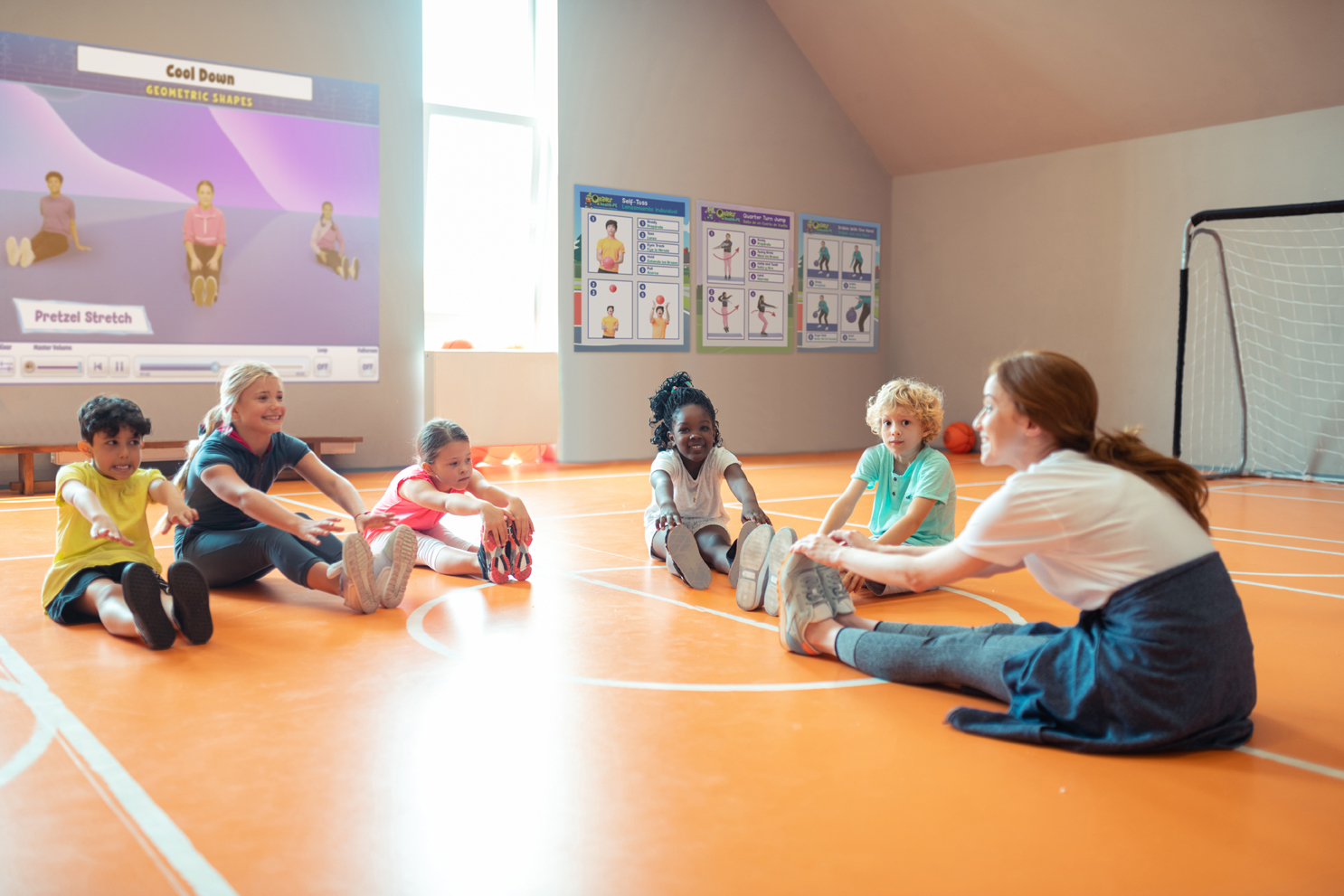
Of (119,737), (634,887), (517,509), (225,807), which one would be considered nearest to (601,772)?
(634,887)

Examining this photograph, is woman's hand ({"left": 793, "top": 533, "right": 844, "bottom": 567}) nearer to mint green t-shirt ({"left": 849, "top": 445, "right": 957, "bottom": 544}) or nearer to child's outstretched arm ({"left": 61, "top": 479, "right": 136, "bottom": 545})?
mint green t-shirt ({"left": 849, "top": 445, "right": 957, "bottom": 544})

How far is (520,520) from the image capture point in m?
3.35

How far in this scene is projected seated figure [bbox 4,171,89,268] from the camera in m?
5.86

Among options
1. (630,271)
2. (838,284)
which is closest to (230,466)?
(630,271)

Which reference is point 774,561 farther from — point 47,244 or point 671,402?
point 47,244

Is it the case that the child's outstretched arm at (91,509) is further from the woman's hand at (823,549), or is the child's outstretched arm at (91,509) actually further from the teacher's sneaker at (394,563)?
the woman's hand at (823,549)

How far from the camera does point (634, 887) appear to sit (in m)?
1.41

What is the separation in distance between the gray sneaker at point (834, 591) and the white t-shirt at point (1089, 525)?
2.17 ft

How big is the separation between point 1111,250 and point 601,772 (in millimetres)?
7796

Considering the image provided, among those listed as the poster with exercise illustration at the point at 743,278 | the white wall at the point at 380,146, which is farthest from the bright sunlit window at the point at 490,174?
the poster with exercise illustration at the point at 743,278

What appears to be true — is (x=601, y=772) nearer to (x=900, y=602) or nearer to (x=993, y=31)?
(x=900, y=602)

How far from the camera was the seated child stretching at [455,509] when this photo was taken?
11.0 ft

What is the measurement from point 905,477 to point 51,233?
5.16 metres

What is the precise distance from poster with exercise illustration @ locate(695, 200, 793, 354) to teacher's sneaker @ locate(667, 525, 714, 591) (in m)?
5.37
